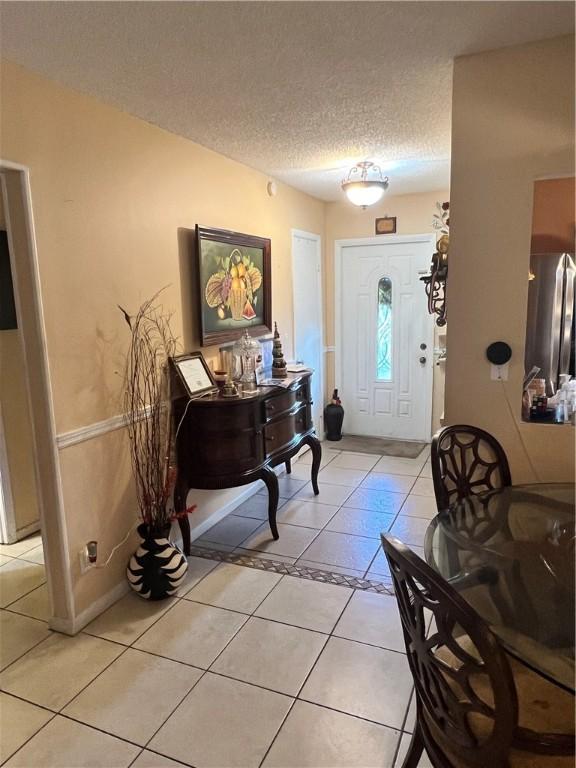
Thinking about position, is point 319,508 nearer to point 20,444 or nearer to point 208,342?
point 208,342

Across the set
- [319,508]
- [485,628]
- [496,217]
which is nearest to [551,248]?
[496,217]

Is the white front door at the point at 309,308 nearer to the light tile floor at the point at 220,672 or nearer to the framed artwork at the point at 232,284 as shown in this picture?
the framed artwork at the point at 232,284

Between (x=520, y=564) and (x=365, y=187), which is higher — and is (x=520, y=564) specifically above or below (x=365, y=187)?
below

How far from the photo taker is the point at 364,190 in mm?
3383

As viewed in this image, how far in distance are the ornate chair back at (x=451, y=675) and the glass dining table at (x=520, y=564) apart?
6.6 inches

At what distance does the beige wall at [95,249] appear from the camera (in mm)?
2104

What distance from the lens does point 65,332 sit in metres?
2.22

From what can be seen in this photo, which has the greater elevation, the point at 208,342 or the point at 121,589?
the point at 208,342

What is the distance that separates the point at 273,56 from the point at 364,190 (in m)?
1.55

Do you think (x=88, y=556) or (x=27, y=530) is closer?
(x=88, y=556)

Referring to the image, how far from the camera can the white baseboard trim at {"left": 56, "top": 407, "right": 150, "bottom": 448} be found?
7.33ft

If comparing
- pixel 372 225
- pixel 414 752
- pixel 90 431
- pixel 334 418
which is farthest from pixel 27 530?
pixel 372 225

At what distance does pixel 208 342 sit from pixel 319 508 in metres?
1.44

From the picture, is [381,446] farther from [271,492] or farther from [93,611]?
[93,611]
